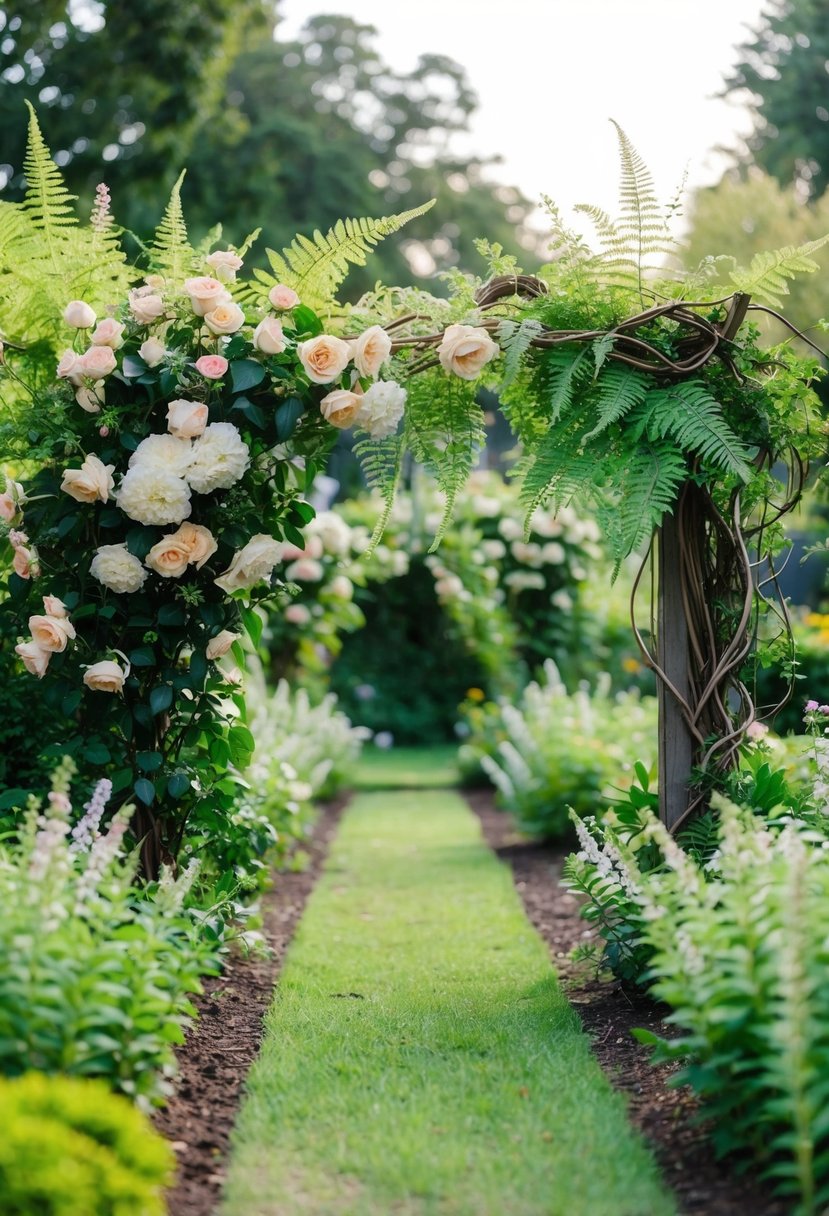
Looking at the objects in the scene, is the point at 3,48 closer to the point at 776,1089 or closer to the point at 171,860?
the point at 171,860

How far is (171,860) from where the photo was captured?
3518 mm

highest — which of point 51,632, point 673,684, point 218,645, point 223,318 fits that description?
point 223,318

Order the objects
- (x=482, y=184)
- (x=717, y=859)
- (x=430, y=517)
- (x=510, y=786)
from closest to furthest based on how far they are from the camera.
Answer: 1. (x=717, y=859)
2. (x=510, y=786)
3. (x=430, y=517)
4. (x=482, y=184)

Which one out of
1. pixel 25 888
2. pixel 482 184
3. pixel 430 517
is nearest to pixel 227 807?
pixel 25 888

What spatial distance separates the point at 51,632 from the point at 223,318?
3.22 feet

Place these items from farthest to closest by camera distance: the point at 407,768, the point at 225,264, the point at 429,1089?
the point at 407,768, the point at 225,264, the point at 429,1089

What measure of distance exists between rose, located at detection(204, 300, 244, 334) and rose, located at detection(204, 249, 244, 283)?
6.9 inches

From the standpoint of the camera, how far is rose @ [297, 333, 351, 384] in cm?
315

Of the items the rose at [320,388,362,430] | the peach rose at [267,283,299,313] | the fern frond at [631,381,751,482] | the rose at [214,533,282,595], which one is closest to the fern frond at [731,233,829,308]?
the fern frond at [631,381,751,482]

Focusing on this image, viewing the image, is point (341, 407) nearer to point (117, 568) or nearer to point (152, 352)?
point (152, 352)

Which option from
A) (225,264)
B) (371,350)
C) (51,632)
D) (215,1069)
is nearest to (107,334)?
(225,264)

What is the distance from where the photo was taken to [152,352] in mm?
3188

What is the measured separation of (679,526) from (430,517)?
22.6ft

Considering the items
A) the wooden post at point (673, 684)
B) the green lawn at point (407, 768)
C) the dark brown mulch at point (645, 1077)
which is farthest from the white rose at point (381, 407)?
the green lawn at point (407, 768)
